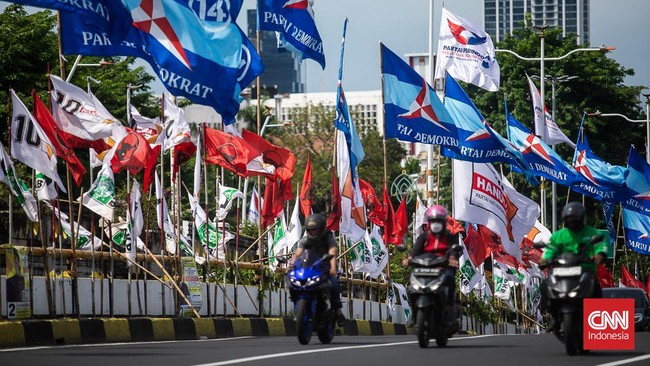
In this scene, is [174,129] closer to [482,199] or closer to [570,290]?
[482,199]

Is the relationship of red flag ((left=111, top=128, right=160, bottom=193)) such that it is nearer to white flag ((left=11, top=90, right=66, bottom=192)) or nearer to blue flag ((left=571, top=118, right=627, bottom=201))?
white flag ((left=11, top=90, right=66, bottom=192))

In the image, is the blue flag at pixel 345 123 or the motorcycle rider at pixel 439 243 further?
the blue flag at pixel 345 123

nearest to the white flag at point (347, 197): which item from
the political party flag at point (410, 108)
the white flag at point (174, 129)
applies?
the political party flag at point (410, 108)

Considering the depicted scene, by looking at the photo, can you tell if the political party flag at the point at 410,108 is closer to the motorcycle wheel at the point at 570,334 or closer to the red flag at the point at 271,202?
the red flag at the point at 271,202

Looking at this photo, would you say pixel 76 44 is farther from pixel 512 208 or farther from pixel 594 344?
pixel 512 208

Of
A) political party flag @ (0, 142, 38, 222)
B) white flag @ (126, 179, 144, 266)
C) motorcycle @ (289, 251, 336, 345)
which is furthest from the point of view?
white flag @ (126, 179, 144, 266)

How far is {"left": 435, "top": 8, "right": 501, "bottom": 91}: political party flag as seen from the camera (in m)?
33.2

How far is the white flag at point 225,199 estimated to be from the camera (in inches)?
1145

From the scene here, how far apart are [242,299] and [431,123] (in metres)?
5.21

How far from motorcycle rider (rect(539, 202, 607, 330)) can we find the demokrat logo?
0.16m

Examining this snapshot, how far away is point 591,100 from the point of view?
216ft

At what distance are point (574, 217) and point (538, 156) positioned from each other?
19339mm

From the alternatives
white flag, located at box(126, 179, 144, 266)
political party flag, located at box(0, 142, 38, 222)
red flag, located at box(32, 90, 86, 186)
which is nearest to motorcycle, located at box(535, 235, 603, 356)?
political party flag, located at box(0, 142, 38, 222)

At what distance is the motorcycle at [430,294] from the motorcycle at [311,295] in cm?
147
